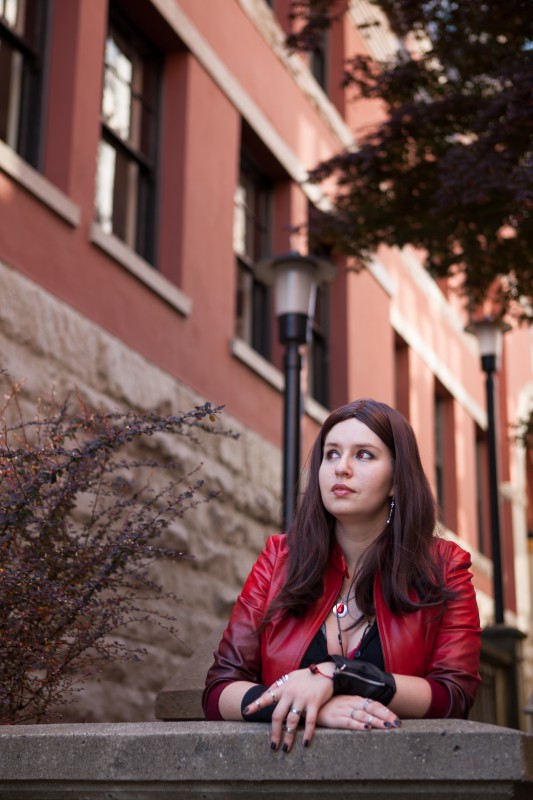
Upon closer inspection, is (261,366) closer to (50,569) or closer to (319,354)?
(319,354)

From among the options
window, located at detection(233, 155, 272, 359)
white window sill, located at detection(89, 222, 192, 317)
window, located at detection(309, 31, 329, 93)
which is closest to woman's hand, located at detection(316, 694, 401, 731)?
white window sill, located at detection(89, 222, 192, 317)

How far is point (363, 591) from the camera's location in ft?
10.6

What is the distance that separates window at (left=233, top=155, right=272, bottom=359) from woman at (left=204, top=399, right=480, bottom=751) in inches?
288

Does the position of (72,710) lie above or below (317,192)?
below

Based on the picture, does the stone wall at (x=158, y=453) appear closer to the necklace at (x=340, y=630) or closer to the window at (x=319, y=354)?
the window at (x=319, y=354)

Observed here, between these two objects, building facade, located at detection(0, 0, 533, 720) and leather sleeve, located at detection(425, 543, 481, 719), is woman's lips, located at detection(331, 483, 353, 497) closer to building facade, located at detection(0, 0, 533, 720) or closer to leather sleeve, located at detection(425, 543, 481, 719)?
leather sleeve, located at detection(425, 543, 481, 719)

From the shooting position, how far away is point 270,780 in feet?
8.09

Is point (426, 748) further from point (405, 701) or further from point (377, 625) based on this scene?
point (377, 625)

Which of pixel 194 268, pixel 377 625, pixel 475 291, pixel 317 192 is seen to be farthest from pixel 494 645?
pixel 377 625

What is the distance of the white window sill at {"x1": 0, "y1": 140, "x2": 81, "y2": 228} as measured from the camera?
22.0 ft

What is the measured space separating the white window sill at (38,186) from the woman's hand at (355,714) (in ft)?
15.6

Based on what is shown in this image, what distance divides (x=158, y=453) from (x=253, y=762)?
221 inches

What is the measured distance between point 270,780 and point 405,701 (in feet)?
1.68

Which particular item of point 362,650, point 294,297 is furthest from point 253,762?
point 294,297
